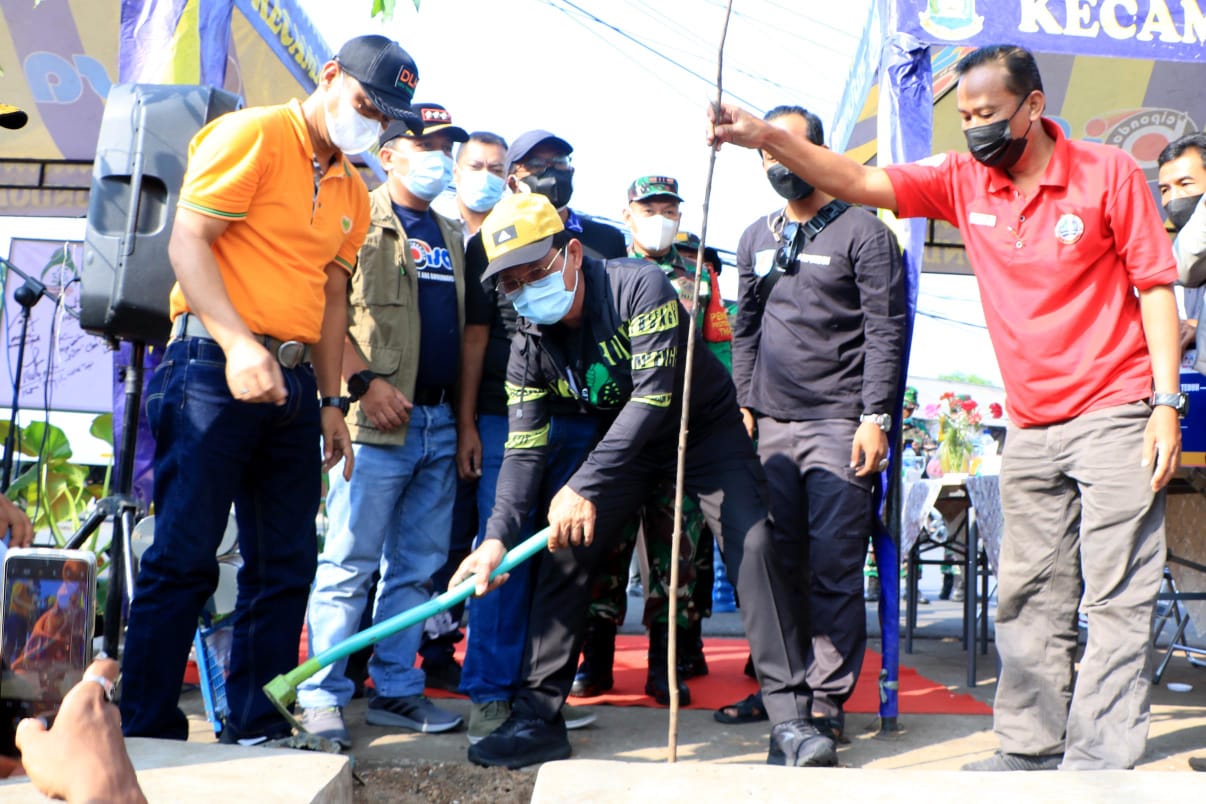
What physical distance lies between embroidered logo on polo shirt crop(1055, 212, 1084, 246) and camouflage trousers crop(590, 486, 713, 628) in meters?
1.55

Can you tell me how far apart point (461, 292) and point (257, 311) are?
1.09 meters

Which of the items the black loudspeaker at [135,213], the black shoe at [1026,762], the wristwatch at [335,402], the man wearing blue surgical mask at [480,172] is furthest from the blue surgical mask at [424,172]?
the black shoe at [1026,762]

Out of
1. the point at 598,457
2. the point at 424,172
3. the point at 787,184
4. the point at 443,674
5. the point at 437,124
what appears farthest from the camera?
the point at 443,674

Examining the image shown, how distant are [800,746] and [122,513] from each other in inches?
80.5

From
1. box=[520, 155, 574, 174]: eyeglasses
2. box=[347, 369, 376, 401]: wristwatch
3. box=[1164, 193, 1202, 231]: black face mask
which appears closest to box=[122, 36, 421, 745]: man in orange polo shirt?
box=[347, 369, 376, 401]: wristwatch

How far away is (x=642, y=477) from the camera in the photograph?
10.9 feet

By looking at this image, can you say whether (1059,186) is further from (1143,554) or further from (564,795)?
(564,795)

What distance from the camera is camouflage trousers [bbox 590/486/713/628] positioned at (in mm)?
3986

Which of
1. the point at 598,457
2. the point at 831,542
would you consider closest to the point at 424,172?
the point at 598,457

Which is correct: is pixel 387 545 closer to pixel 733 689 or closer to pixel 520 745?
pixel 520 745

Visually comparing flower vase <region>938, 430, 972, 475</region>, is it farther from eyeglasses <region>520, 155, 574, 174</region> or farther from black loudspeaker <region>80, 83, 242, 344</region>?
black loudspeaker <region>80, 83, 242, 344</region>

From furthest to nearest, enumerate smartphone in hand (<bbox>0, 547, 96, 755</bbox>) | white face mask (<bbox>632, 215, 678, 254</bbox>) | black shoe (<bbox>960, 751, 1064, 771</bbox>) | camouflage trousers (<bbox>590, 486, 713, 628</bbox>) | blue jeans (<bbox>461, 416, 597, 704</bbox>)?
white face mask (<bbox>632, 215, 678, 254</bbox>)
camouflage trousers (<bbox>590, 486, 713, 628</bbox>)
blue jeans (<bbox>461, 416, 597, 704</bbox>)
black shoe (<bbox>960, 751, 1064, 771</bbox>)
smartphone in hand (<bbox>0, 547, 96, 755</bbox>)

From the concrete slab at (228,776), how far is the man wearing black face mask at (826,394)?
173 cm

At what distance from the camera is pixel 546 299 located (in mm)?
3178
